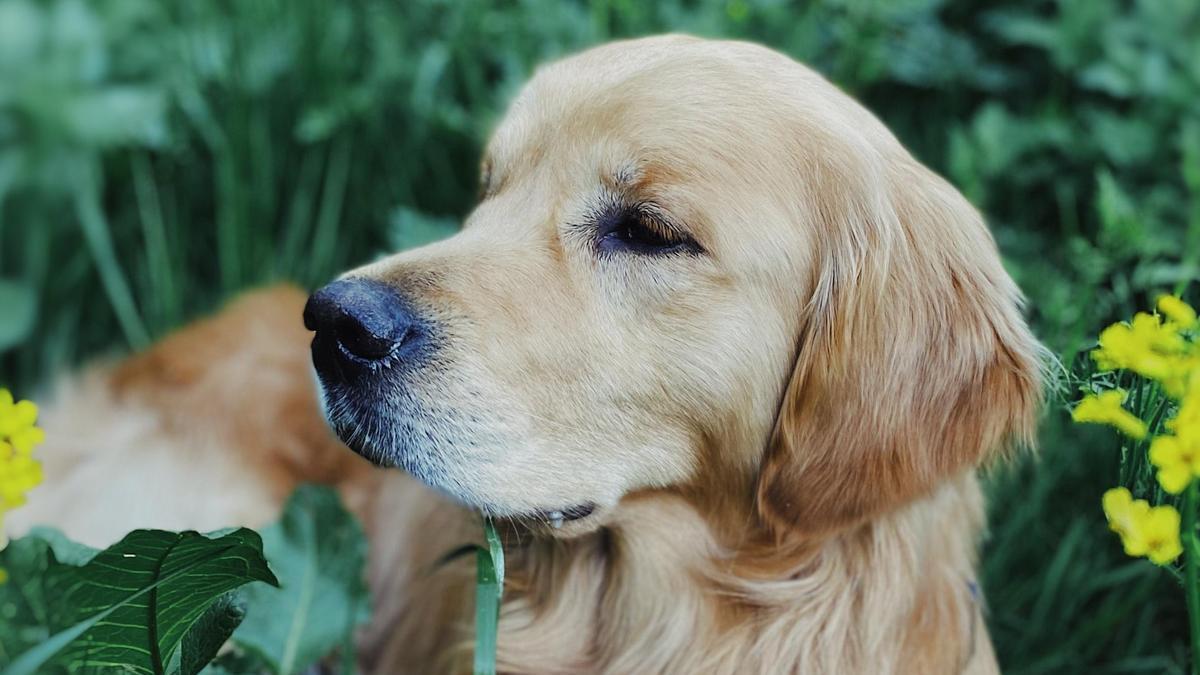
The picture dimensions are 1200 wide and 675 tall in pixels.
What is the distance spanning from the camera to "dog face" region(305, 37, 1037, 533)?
1.97 m

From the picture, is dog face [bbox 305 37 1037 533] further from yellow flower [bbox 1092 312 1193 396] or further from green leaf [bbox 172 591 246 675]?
yellow flower [bbox 1092 312 1193 396]

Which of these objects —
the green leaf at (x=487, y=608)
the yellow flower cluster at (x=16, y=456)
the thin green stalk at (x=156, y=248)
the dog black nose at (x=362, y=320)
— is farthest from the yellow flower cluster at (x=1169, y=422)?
the thin green stalk at (x=156, y=248)

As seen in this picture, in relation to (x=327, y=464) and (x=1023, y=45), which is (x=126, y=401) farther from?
(x=1023, y=45)

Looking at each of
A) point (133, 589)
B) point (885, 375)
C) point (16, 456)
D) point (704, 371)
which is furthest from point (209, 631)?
point (885, 375)

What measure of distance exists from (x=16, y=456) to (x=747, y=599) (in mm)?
1317

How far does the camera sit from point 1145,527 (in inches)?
57.0

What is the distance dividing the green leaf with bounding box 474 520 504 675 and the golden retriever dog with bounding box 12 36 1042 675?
7.1 inches

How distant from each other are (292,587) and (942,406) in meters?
1.39

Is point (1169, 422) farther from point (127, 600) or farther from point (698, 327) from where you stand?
point (127, 600)

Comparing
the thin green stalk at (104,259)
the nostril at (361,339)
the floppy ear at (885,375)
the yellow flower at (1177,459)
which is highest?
the yellow flower at (1177,459)

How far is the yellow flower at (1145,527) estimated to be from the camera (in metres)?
1.43

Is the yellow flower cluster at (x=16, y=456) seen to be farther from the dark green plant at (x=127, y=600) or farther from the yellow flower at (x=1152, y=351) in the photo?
the yellow flower at (x=1152, y=351)

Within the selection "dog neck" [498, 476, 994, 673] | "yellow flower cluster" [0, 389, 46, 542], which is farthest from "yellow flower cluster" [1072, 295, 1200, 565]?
"yellow flower cluster" [0, 389, 46, 542]

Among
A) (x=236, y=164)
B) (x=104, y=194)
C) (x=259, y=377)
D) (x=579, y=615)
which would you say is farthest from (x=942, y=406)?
(x=104, y=194)
